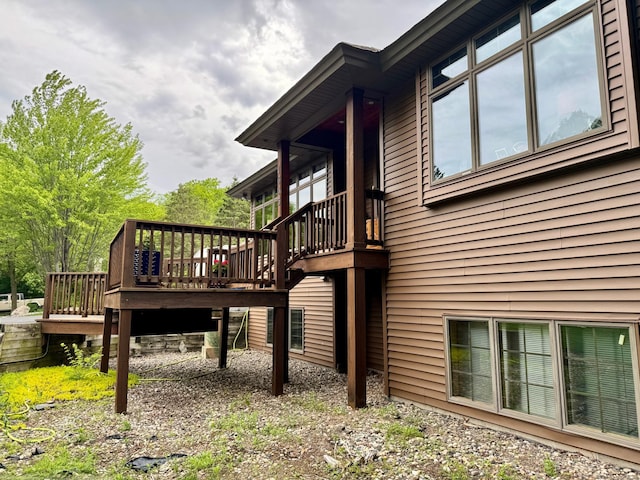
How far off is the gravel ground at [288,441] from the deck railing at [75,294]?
288 centimetres

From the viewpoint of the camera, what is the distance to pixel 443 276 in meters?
5.48

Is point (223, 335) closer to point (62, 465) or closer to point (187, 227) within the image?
point (187, 227)

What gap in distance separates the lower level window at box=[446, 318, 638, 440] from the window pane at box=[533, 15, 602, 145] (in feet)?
6.40

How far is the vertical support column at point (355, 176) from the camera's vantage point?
6039 mm

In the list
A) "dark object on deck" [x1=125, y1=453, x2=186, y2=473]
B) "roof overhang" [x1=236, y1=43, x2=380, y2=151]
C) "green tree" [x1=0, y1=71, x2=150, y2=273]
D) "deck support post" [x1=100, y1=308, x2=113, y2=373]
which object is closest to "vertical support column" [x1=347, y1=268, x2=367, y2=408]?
"dark object on deck" [x1=125, y1=453, x2=186, y2=473]

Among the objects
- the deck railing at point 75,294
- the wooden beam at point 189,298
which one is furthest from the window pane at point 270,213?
the wooden beam at point 189,298

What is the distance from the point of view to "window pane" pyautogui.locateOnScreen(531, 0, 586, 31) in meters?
4.11

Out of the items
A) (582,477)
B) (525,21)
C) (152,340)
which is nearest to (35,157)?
(152,340)

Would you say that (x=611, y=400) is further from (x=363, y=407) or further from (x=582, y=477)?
(x=363, y=407)

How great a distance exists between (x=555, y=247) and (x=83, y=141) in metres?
15.4

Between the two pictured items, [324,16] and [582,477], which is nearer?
[582,477]

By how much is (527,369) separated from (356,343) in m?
2.21

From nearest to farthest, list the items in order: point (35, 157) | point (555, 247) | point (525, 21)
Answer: point (555, 247), point (525, 21), point (35, 157)

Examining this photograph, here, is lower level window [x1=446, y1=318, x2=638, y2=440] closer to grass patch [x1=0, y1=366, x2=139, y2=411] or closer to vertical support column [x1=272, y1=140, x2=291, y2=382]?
vertical support column [x1=272, y1=140, x2=291, y2=382]
